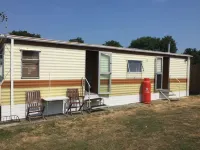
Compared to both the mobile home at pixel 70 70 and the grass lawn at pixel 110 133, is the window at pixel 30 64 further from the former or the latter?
the grass lawn at pixel 110 133

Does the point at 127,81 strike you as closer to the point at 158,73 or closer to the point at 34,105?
the point at 158,73

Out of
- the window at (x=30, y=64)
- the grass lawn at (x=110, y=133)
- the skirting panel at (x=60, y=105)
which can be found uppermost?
the window at (x=30, y=64)

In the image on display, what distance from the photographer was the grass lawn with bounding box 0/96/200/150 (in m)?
5.34

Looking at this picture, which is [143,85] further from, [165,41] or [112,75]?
[165,41]

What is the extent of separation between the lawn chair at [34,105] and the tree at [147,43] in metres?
43.8

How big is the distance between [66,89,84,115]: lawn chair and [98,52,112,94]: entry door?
3.71ft

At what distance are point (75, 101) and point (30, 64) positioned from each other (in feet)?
7.49

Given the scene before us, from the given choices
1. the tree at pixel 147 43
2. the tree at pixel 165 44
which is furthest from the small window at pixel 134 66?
the tree at pixel 147 43

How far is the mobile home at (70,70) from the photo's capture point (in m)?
7.55

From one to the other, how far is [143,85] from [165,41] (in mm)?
38491

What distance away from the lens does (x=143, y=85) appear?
11734mm

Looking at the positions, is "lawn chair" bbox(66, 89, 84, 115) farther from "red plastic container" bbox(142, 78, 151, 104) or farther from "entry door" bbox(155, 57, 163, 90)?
"entry door" bbox(155, 57, 163, 90)

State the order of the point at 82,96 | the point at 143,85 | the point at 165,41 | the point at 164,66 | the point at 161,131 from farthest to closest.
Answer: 1. the point at 165,41
2. the point at 164,66
3. the point at 143,85
4. the point at 82,96
5. the point at 161,131

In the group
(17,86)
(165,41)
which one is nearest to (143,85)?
(17,86)
